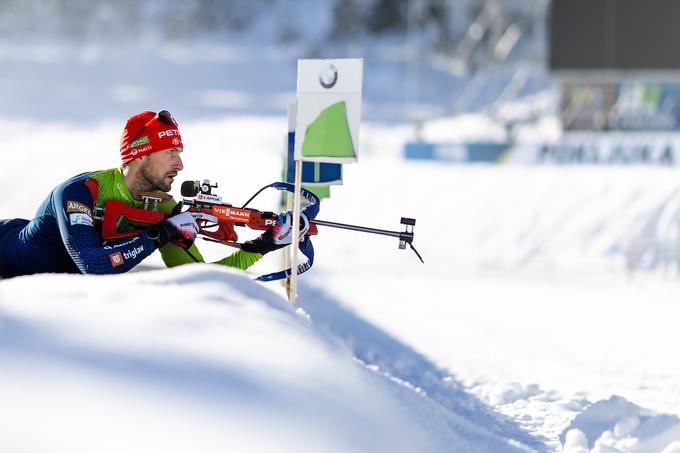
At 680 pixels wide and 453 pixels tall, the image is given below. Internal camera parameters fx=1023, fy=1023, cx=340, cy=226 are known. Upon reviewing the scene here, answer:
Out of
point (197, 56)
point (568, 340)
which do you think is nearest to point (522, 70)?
point (197, 56)

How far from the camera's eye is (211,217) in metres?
6.29

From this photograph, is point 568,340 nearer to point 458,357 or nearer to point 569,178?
point 458,357

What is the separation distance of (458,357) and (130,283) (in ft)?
17.3

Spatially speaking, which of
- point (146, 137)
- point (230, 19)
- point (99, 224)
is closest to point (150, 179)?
point (146, 137)

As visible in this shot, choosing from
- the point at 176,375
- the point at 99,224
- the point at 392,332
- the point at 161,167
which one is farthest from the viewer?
the point at 392,332

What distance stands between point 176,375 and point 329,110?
302cm

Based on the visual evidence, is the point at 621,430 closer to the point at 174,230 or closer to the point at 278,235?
the point at 278,235

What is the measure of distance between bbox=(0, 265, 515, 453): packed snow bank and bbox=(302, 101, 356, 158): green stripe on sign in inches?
65.2

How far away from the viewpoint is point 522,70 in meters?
49.9

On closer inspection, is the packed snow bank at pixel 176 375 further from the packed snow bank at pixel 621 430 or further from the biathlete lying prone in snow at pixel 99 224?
the packed snow bank at pixel 621 430

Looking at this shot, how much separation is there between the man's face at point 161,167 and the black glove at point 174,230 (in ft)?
1.14

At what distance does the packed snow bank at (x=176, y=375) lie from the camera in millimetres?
3318

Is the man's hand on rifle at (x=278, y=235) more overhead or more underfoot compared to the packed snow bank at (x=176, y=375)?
more overhead

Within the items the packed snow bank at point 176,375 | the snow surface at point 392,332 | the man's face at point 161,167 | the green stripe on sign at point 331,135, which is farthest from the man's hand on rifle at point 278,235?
the packed snow bank at point 176,375
